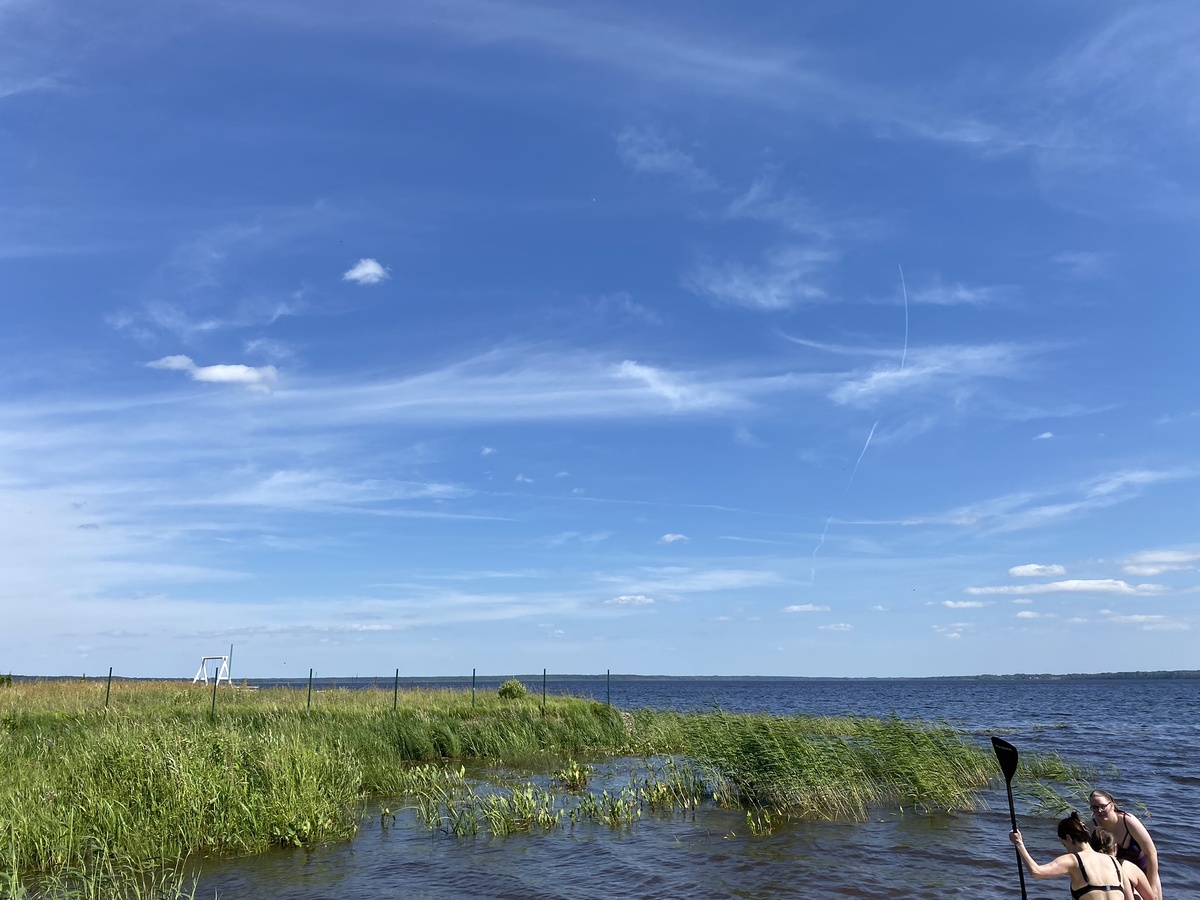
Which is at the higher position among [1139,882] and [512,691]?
[512,691]

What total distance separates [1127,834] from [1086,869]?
1.74 m

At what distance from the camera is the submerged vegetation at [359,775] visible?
36.5ft

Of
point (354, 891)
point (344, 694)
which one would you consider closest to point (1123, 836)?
point (354, 891)

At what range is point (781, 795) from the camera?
1593cm

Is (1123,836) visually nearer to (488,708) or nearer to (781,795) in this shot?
(781,795)

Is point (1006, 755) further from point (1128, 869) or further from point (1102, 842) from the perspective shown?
point (1102, 842)

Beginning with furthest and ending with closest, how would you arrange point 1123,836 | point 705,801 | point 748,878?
point 705,801 → point 748,878 → point 1123,836

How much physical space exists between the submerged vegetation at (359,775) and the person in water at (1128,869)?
23.1 ft

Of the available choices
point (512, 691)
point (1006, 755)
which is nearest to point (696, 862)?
point (1006, 755)

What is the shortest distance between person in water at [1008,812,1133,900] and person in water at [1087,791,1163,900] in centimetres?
111

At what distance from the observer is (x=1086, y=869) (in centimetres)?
759

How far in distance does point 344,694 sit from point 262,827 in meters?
21.0

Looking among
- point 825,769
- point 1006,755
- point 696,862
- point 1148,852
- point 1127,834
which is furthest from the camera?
point 825,769

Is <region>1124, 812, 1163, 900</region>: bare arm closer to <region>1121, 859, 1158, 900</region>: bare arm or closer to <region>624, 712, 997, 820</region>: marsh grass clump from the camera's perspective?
<region>1121, 859, 1158, 900</region>: bare arm
